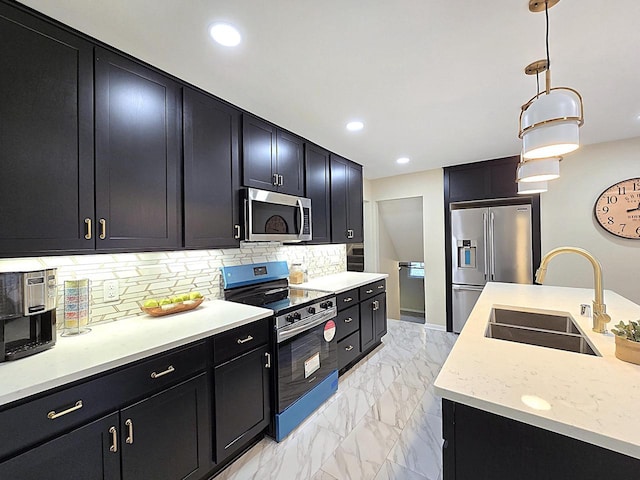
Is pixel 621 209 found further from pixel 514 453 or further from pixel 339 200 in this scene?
pixel 514 453

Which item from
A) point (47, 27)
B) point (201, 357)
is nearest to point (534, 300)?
point (201, 357)

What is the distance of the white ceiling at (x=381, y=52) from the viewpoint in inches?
51.1

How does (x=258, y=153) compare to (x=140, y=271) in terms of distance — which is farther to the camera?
(x=258, y=153)

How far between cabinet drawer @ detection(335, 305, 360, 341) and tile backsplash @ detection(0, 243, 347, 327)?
3.16 feet

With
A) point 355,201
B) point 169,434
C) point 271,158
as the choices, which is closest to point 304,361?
point 169,434

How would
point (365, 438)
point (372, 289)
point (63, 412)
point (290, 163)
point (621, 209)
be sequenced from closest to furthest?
point (63, 412) < point (365, 438) < point (290, 163) < point (621, 209) < point (372, 289)

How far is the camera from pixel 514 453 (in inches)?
34.2

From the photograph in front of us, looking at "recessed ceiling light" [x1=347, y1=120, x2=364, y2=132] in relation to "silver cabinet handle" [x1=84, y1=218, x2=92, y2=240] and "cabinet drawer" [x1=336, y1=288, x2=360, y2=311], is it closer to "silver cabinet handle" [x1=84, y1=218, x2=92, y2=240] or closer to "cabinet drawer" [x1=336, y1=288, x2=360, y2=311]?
"cabinet drawer" [x1=336, y1=288, x2=360, y2=311]

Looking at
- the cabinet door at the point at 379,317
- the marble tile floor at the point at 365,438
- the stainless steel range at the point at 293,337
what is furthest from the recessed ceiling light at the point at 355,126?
the marble tile floor at the point at 365,438

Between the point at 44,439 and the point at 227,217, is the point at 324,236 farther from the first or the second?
the point at 44,439

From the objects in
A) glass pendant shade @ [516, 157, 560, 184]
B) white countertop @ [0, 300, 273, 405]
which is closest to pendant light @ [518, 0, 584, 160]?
glass pendant shade @ [516, 157, 560, 184]

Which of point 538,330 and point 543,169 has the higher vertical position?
point 543,169

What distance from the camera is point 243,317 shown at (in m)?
1.78

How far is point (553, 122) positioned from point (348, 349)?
2534 millimetres
